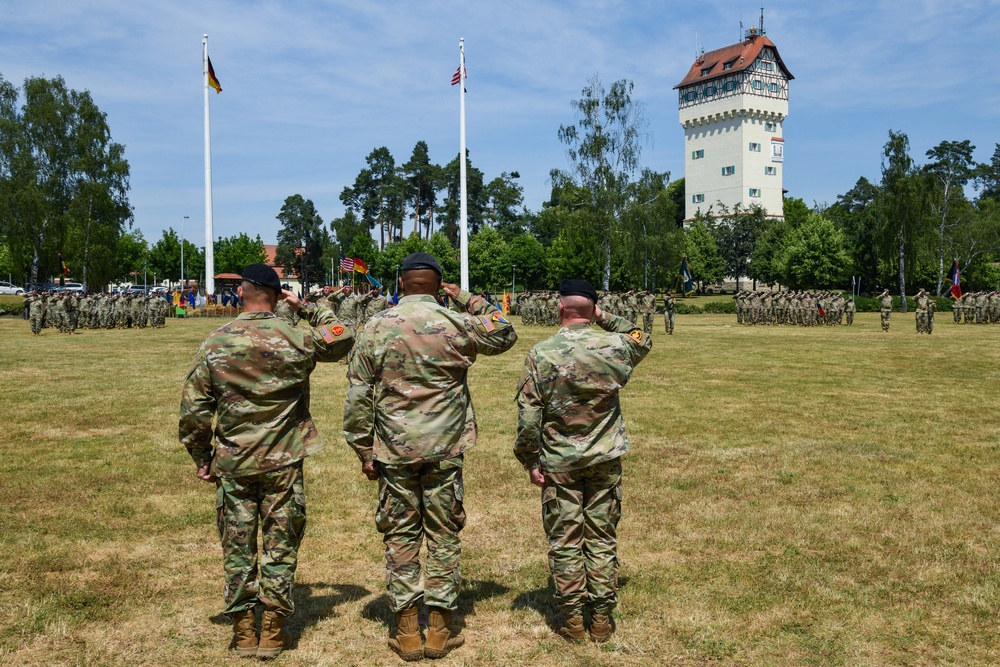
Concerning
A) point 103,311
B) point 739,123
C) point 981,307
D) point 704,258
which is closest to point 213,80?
point 103,311

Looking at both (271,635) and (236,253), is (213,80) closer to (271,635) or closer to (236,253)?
(271,635)

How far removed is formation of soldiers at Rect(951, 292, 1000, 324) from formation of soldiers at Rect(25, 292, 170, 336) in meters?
40.1

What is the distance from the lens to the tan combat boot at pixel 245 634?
474 cm

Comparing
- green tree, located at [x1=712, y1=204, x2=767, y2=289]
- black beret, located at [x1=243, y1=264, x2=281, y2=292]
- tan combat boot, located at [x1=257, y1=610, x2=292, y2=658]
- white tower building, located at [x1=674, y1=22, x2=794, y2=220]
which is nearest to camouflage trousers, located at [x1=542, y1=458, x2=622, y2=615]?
tan combat boot, located at [x1=257, y1=610, x2=292, y2=658]

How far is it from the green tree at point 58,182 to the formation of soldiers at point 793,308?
4282 cm

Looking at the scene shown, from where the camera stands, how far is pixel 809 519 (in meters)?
7.42

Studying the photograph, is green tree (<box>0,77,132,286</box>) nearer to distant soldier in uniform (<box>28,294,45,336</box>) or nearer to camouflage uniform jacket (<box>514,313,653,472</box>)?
distant soldier in uniform (<box>28,294,45,336</box>)

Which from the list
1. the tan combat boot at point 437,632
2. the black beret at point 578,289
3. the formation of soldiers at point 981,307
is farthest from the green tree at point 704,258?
the tan combat boot at point 437,632

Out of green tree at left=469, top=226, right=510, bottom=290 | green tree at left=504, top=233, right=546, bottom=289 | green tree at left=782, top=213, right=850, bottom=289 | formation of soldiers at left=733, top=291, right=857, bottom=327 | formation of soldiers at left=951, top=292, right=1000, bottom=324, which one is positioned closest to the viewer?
formation of soldiers at left=951, top=292, right=1000, bottom=324

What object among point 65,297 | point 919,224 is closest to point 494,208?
point 919,224

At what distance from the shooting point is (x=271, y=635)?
4.75 metres

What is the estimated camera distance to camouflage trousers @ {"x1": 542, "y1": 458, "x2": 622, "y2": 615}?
4.90 metres

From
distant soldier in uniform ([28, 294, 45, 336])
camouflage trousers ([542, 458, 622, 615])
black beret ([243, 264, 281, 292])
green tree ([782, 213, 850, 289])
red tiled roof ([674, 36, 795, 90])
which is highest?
red tiled roof ([674, 36, 795, 90])

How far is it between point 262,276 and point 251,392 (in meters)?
0.71
